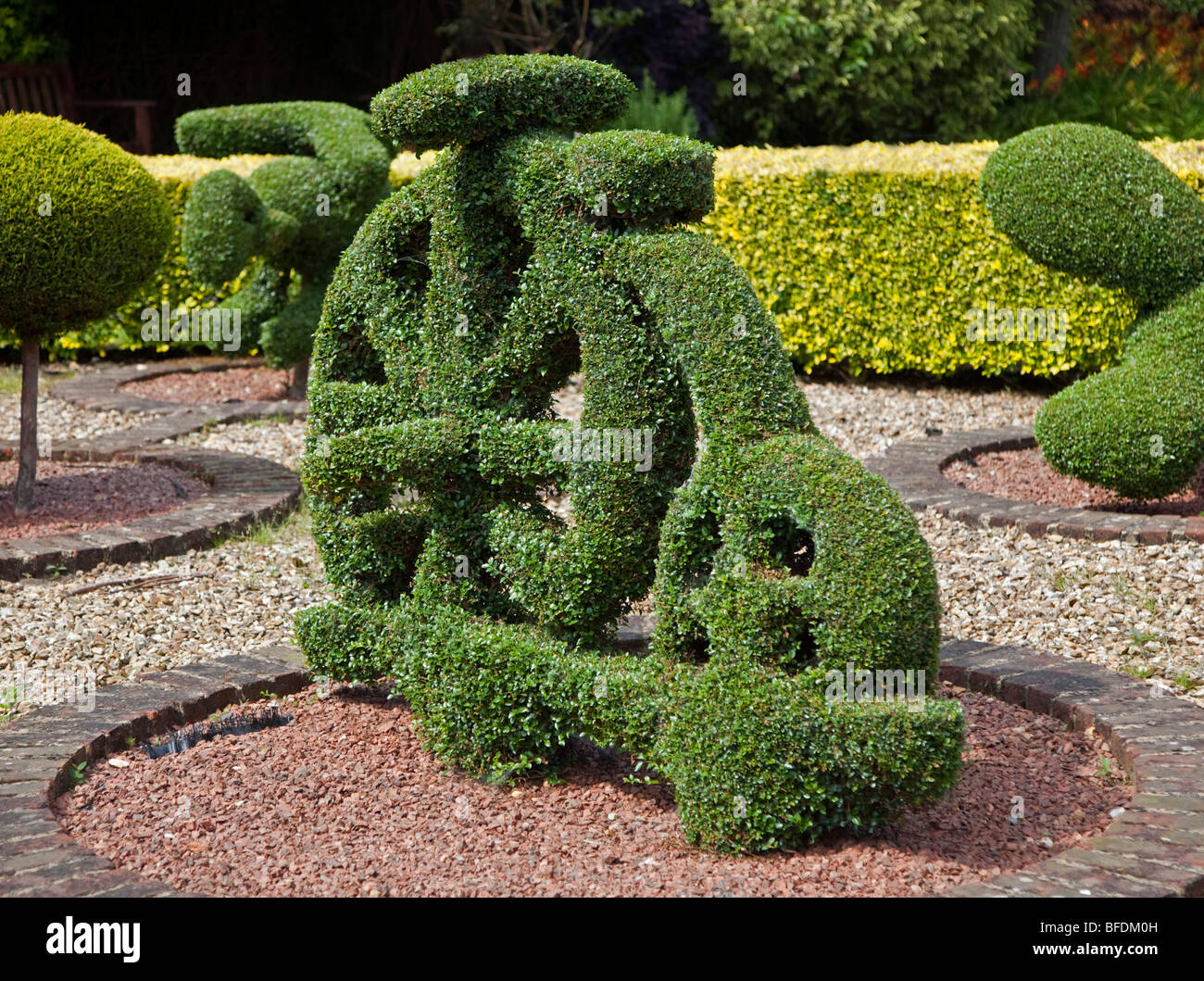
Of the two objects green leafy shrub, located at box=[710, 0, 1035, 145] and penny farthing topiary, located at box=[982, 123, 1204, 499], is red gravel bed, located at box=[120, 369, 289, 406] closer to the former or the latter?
penny farthing topiary, located at box=[982, 123, 1204, 499]

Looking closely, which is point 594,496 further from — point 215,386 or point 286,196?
point 215,386

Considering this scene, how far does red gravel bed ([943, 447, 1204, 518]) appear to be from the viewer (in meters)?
7.84

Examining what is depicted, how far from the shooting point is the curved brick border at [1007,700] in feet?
11.7

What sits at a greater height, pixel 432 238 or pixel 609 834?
pixel 432 238

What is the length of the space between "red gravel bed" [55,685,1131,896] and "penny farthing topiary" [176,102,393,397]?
6.24 m

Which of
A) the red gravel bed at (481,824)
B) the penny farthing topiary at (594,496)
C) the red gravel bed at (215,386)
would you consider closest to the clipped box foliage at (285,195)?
the red gravel bed at (215,386)

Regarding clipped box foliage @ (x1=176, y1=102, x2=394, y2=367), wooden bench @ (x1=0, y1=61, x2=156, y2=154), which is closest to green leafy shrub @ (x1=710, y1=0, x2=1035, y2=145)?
clipped box foliage @ (x1=176, y1=102, x2=394, y2=367)

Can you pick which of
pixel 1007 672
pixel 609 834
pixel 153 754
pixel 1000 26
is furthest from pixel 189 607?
pixel 1000 26

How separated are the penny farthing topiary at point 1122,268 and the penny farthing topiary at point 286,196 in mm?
4837

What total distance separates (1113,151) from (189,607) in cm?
536

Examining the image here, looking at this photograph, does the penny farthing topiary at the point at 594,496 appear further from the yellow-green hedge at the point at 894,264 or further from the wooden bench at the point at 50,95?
the wooden bench at the point at 50,95

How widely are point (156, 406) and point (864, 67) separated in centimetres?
892

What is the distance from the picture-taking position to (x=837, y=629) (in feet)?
12.1

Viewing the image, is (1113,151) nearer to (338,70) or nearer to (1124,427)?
(1124,427)
